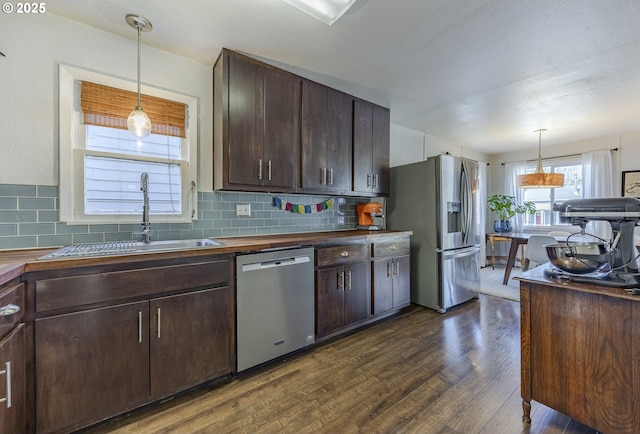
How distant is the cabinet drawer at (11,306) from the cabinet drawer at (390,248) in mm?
2413

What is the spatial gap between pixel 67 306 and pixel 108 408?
1.98ft

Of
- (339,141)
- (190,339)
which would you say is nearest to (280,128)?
(339,141)

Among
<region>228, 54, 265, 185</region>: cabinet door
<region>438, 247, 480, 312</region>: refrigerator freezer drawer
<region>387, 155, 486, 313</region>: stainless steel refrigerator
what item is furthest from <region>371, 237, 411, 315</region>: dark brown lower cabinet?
<region>228, 54, 265, 185</region>: cabinet door

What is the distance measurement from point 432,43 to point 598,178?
472cm

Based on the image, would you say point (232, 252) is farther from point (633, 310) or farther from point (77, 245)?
point (633, 310)

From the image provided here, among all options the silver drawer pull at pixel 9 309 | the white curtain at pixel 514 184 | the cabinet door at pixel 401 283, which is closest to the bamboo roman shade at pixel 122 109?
the silver drawer pull at pixel 9 309

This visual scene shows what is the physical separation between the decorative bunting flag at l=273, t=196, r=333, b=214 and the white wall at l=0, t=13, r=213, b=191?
151cm

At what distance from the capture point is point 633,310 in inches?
46.6

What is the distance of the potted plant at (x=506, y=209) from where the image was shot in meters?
4.98

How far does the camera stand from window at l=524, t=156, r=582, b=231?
16.3 feet

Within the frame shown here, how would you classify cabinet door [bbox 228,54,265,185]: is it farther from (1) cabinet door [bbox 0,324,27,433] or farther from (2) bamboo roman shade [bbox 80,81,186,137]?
(1) cabinet door [bbox 0,324,27,433]

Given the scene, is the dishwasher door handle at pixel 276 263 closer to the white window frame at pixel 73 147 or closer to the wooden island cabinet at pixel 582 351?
the white window frame at pixel 73 147

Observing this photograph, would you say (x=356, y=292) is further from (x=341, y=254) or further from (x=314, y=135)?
(x=314, y=135)

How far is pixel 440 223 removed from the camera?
3043 millimetres
